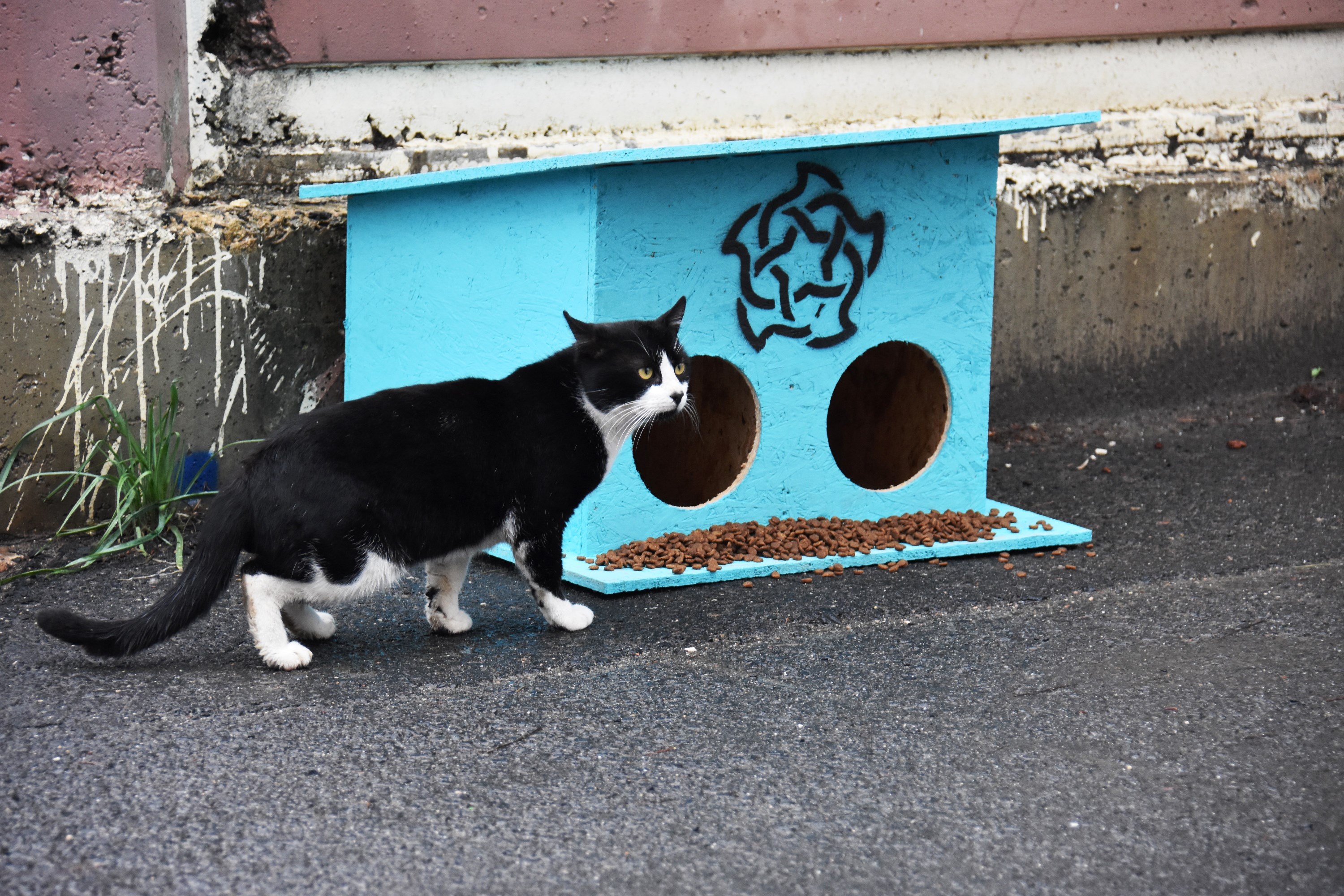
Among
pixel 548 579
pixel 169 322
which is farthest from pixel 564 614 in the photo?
pixel 169 322

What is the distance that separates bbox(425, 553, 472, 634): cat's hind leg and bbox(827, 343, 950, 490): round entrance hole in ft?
5.03

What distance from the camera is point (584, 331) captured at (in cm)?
299

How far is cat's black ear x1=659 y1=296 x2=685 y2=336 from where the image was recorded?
121 inches

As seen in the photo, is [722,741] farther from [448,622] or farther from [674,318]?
[674,318]

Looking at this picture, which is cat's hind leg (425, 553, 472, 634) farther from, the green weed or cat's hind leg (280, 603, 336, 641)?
the green weed

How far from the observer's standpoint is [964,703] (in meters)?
2.64

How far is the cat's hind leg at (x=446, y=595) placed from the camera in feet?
9.89

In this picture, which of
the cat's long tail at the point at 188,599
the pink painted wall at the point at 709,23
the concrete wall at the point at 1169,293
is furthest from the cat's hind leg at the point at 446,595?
the concrete wall at the point at 1169,293

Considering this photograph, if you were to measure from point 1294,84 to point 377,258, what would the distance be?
4.26 meters

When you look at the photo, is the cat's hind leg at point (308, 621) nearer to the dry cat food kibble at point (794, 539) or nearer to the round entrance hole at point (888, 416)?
the dry cat food kibble at point (794, 539)

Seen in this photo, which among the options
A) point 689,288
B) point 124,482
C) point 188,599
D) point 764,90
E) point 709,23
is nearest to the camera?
point 188,599

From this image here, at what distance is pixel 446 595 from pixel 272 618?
1.46ft

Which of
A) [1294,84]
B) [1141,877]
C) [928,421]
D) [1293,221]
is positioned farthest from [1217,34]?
[1141,877]

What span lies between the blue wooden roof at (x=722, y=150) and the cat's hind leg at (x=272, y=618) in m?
1.24
